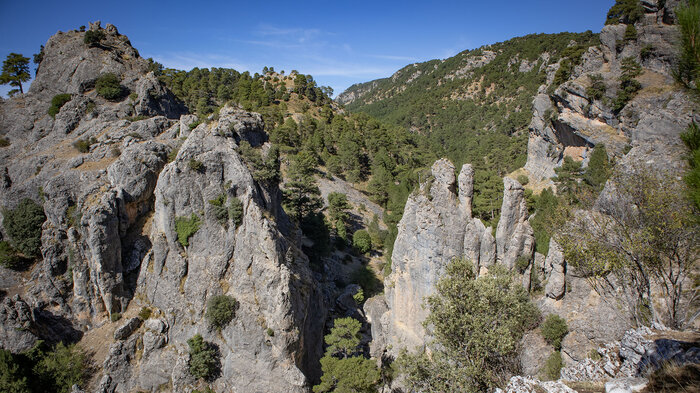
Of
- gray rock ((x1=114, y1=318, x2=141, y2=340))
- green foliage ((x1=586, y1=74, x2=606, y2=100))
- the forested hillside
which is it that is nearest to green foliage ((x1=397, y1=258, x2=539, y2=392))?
gray rock ((x1=114, y1=318, x2=141, y2=340))

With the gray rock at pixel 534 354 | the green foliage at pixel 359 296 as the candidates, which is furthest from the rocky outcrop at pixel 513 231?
the green foliage at pixel 359 296

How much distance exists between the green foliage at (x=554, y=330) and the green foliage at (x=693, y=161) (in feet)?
57.1

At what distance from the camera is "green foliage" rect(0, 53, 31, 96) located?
55094 mm

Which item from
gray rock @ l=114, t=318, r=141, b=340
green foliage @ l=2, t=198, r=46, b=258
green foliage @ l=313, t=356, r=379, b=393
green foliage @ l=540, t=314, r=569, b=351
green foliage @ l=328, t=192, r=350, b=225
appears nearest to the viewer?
green foliage @ l=540, t=314, r=569, b=351

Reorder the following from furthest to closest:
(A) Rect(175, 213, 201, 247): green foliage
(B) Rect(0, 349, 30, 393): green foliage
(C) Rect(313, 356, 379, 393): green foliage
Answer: (A) Rect(175, 213, 201, 247): green foliage, (C) Rect(313, 356, 379, 393): green foliage, (B) Rect(0, 349, 30, 393): green foliage

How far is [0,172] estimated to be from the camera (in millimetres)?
37219

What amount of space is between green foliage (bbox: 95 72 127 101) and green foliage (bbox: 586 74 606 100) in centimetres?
6968

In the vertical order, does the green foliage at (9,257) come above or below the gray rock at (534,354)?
above

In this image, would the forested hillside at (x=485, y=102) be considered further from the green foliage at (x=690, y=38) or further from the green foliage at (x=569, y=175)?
the green foliage at (x=690, y=38)

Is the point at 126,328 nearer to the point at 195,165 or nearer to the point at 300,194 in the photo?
the point at 195,165

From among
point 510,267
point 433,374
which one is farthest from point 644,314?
point 433,374

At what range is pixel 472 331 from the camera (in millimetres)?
18000

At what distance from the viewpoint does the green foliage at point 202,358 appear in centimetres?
2759

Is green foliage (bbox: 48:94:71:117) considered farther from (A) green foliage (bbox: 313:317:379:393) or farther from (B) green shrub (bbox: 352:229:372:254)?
(A) green foliage (bbox: 313:317:379:393)
